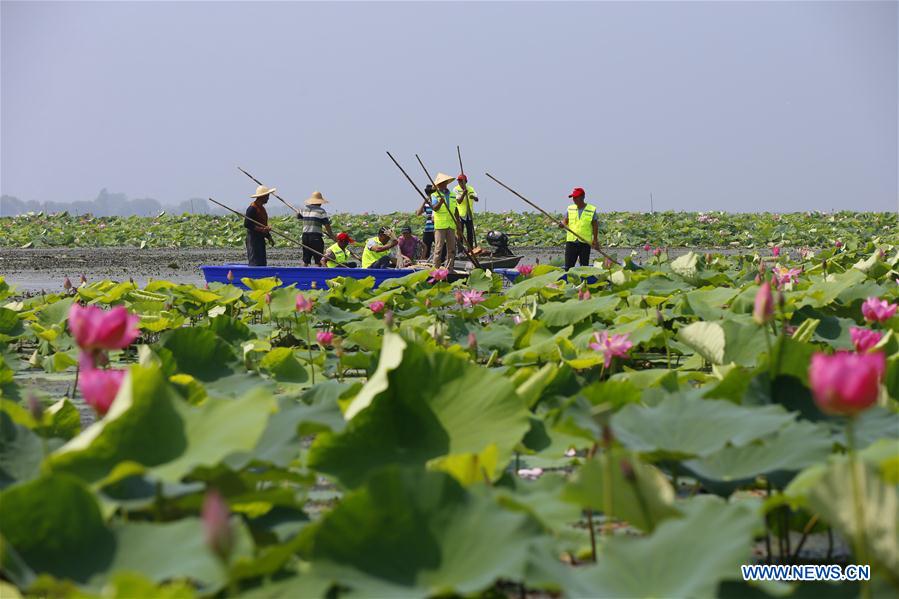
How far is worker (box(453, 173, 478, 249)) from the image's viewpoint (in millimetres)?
11355

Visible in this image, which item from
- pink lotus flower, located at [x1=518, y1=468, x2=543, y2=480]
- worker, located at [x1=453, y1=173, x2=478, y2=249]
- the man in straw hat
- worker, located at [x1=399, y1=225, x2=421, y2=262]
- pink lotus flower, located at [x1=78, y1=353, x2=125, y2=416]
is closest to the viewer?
pink lotus flower, located at [x1=78, y1=353, x2=125, y2=416]

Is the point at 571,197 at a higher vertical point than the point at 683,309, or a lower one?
higher

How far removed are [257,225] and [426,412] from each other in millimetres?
8333

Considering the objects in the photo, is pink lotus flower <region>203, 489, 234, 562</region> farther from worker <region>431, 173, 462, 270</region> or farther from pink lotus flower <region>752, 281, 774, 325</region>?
worker <region>431, 173, 462, 270</region>

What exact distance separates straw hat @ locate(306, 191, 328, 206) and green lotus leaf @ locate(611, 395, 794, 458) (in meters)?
9.30

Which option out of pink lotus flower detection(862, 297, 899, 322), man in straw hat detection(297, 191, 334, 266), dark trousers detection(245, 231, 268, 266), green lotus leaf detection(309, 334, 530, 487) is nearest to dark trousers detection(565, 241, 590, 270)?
man in straw hat detection(297, 191, 334, 266)

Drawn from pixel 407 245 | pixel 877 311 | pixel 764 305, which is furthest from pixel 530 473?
pixel 407 245

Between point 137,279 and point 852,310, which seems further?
point 137,279

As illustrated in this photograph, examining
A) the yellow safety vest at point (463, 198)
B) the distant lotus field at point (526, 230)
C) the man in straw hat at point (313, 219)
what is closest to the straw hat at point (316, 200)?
the man in straw hat at point (313, 219)

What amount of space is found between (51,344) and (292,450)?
2598mm

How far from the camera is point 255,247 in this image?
9.80 metres

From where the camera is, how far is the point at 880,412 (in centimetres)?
158

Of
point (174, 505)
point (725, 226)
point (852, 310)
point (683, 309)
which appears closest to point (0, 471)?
point (174, 505)

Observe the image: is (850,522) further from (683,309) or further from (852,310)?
(852,310)
